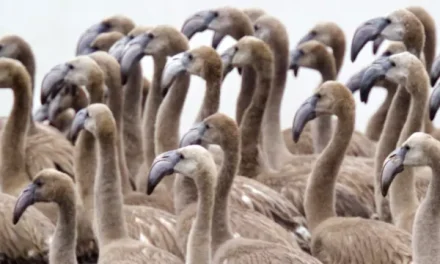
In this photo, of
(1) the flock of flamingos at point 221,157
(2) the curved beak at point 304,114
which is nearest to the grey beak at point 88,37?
(1) the flock of flamingos at point 221,157

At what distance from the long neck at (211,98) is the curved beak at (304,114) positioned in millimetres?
836

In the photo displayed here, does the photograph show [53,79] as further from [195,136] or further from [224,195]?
[224,195]

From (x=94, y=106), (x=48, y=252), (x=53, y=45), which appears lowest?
(x=53, y=45)

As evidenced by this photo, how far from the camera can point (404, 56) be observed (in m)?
10.5

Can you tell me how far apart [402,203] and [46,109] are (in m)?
3.73

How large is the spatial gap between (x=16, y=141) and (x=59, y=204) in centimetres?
178

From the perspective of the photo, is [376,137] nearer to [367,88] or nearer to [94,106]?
[367,88]

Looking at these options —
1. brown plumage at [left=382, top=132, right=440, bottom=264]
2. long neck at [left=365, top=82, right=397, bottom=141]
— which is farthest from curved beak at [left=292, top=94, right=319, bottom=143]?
long neck at [left=365, top=82, right=397, bottom=141]

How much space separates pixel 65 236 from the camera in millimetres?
9555

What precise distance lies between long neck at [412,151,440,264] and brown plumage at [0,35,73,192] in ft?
9.96

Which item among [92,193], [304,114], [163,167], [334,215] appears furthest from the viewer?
[92,193]

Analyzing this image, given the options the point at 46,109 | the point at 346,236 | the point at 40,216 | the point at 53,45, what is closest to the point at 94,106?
the point at 40,216

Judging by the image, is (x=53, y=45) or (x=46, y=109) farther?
(x=53, y=45)

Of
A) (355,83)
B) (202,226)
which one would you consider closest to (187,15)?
(355,83)
